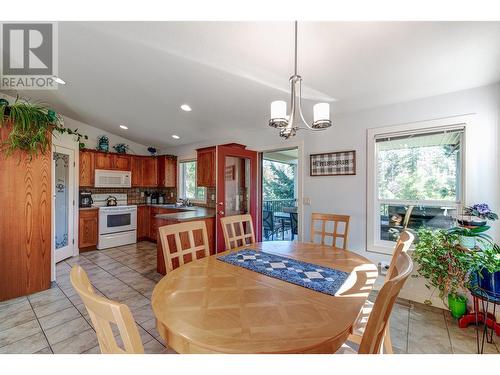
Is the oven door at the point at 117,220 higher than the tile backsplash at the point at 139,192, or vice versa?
the tile backsplash at the point at 139,192

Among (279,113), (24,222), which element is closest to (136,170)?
(24,222)

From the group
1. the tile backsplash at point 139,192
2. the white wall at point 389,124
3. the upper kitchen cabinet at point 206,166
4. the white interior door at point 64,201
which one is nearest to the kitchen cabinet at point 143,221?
the tile backsplash at point 139,192

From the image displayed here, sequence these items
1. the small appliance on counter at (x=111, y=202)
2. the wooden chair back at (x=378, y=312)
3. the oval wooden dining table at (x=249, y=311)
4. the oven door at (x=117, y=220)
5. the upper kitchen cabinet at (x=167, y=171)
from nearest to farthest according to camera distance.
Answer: the wooden chair back at (x=378, y=312) < the oval wooden dining table at (x=249, y=311) < the oven door at (x=117, y=220) < the small appliance on counter at (x=111, y=202) < the upper kitchen cabinet at (x=167, y=171)

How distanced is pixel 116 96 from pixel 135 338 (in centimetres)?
392

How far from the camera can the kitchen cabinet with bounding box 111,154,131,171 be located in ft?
16.6

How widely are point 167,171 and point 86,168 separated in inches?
63.9

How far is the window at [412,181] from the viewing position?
249 centimetres

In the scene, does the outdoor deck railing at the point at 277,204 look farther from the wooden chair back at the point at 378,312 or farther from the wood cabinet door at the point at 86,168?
the wooden chair back at the point at 378,312

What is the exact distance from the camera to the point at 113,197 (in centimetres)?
523

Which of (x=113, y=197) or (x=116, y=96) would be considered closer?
(x=116, y=96)

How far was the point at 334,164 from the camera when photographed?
3160 mm

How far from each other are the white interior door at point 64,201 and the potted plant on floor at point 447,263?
5.19 m
